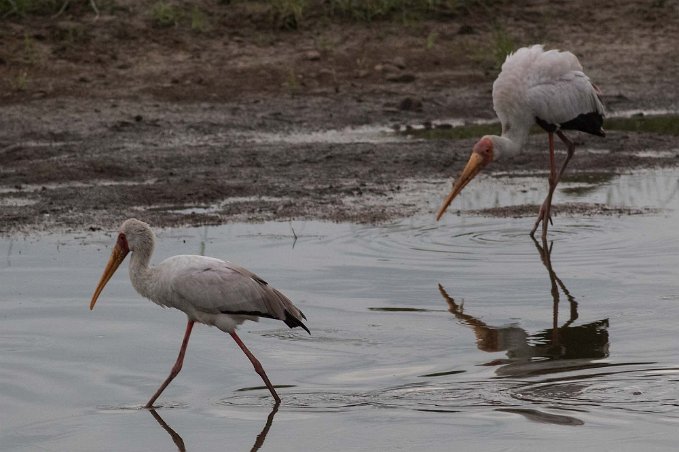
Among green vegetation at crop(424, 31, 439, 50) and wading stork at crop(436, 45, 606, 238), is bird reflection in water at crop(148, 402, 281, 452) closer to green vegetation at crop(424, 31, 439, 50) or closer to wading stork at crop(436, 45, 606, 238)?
wading stork at crop(436, 45, 606, 238)

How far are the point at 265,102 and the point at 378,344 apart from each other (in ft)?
23.2

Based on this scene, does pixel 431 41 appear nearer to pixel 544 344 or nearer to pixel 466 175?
pixel 466 175

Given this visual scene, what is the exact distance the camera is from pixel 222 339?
308 inches

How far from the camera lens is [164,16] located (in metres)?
15.7

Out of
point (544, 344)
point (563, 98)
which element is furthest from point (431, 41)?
point (544, 344)

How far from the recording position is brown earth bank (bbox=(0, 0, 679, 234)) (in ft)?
36.2

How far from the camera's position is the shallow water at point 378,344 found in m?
6.24

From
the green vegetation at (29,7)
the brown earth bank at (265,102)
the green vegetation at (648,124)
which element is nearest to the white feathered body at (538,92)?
the brown earth bank at (265,102)

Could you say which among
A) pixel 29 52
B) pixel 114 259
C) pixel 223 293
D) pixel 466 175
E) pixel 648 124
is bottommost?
pixel 223 293

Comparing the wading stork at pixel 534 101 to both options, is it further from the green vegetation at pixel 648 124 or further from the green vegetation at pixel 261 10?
the green vegetation at pixel 261 10

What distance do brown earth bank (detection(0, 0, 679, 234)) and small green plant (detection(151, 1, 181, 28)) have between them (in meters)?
0.06

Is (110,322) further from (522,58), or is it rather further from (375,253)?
(522,58)

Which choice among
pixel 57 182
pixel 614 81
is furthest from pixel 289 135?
pixel 614 81

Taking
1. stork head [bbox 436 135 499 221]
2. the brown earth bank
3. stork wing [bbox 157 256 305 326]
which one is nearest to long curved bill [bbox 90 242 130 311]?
stork wing [bbox 157 256 305 326]
